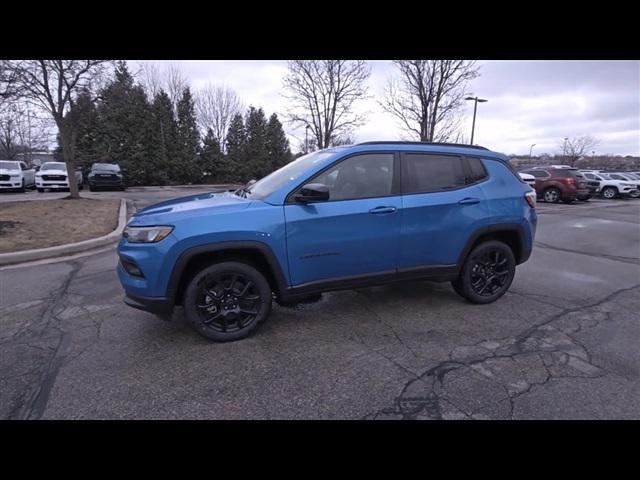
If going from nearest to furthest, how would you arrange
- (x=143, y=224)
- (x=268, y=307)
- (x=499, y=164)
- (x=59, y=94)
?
(x=143, y=224), (x=268, y=307), (x=499, y=164), (x=59, y=94)

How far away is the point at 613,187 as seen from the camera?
23.1 m

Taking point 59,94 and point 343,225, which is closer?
point 343,225

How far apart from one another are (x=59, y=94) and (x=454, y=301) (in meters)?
15.1

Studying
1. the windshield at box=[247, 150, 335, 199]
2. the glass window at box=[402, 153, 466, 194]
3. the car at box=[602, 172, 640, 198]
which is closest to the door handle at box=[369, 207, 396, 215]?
the glass window at box=[402, 153, 466, 194]

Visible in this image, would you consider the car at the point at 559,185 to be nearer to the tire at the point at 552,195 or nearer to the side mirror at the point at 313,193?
the tire at the point at 552,195

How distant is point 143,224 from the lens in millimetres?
3094

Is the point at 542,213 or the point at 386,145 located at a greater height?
the point at 386,145

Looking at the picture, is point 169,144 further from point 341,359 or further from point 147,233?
point 341,359

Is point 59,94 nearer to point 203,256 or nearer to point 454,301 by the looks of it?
point 203,256

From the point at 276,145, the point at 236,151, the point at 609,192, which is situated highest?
the point at 276,145

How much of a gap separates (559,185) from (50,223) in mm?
21416

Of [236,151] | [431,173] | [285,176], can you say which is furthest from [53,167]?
[431,173]
